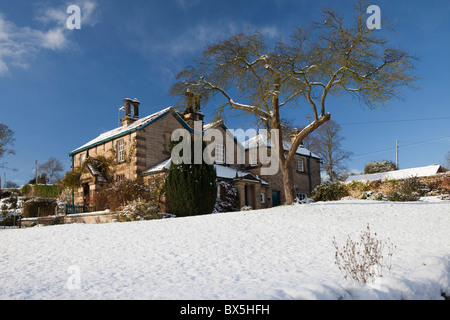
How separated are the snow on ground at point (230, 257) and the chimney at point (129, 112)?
54.2 feet

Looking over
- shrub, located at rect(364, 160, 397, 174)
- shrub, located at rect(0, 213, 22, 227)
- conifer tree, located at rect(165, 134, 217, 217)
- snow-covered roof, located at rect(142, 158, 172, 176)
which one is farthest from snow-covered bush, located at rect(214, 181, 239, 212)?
shrub, located at rect(364, 160, 397, 174)

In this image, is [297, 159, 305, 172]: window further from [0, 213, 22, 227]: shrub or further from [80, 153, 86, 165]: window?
[0, 213, 22, 227]: shrub

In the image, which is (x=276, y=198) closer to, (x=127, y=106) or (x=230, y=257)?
(x=127, y=106)

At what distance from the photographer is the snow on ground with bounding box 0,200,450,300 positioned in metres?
5.57

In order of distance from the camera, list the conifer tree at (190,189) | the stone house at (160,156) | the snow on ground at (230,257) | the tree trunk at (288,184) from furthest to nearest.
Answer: the stone house at (160,156), the conifer tree at (190,189), the tree trunk at (288,184), the snow on ground at (230,257)

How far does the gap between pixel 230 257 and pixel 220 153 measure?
19.8 m

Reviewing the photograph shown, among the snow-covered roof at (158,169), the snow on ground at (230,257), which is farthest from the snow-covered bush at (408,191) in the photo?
the snow-covered roof at (158,169)

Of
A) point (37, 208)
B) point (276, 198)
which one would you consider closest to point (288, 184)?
point (276, 198)

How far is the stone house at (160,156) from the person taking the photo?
926 inches

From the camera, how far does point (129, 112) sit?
28.7 m

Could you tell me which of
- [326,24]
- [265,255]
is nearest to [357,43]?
[326,24]

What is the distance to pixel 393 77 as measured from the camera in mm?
15648

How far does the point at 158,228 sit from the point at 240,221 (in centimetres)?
286

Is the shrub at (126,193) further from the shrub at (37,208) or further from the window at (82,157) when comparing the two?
the window at (82,157)
